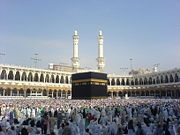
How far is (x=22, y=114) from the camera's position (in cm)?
1120

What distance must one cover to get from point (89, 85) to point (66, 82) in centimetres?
1388

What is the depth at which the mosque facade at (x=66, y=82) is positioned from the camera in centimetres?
3170

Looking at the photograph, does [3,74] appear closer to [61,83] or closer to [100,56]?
[61,83]

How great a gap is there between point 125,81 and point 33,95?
66.6ft

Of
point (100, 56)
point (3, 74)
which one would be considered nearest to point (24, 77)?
point (3, 74)

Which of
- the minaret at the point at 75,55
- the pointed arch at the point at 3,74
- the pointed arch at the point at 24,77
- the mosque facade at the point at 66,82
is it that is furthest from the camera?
the minaret at the point at 75,55

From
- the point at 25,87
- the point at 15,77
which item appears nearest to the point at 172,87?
the point at 25,87

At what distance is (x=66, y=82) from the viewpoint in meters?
40.4

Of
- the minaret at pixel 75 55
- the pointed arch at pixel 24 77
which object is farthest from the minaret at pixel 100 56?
the pointed arch at pixel 24 77

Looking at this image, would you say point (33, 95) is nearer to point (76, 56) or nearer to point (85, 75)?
point (85, 75)

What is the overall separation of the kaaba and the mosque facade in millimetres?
8261

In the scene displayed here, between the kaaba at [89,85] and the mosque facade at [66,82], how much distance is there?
826cm

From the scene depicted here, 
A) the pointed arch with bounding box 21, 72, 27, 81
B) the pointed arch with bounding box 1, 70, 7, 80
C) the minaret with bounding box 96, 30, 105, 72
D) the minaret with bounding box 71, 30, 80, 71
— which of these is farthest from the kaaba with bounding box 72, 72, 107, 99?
the minaret with bounding box 96, 30, 105, 72

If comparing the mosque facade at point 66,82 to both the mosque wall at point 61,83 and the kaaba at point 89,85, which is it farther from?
the kaaba at point 89,85
